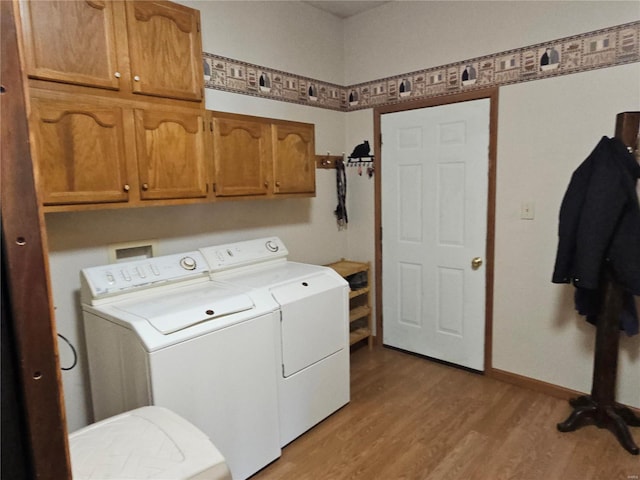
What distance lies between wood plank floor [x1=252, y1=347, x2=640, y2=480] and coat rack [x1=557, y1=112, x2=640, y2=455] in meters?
0.06

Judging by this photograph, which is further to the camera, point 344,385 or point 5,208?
point 344,385

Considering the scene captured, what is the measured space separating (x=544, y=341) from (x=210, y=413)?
217 centimetres

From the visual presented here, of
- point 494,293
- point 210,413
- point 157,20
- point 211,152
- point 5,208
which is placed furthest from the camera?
point 494,293

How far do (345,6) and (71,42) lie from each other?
2.23 m

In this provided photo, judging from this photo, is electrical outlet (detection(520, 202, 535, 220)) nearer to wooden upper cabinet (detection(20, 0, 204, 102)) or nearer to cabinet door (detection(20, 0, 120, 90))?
wooden upper cabinet (detection(20, 0, 204, 102))

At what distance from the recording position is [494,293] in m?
2.89

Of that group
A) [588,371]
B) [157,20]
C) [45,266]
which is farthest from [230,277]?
[588,371]

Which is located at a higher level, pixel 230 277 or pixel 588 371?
pixel 230 277

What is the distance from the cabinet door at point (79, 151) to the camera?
164 centimetres

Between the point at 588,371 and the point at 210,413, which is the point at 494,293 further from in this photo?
the point at 210,413

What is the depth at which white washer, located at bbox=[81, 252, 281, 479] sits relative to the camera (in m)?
1.71

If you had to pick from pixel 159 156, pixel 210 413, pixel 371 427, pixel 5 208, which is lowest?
pixel 371 427

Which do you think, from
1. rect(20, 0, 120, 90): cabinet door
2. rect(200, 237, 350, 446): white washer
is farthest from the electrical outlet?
rect(20, 0, 120, 90): cabinet door

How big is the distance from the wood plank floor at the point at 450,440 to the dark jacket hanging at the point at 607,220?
0.72 m
